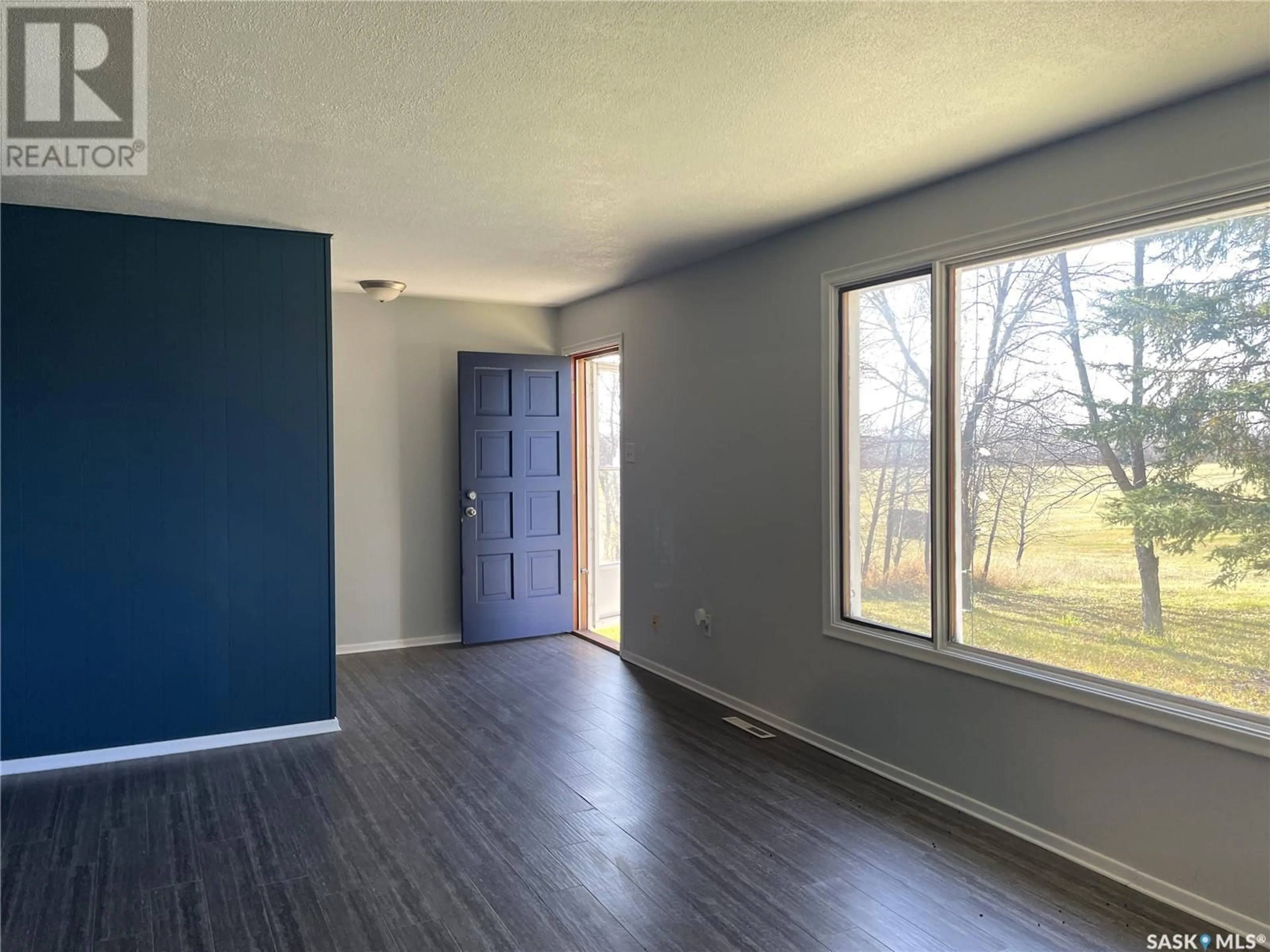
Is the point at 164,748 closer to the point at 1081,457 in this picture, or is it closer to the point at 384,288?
the point at 384,288

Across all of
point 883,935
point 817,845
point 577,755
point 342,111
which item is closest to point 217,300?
point 342,111

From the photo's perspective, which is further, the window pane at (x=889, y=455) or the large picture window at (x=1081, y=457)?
the window pane at (x=889, y=455)

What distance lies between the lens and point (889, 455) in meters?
3.66

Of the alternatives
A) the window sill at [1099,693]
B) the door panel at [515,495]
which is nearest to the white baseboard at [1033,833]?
the window sill at [1099,693]

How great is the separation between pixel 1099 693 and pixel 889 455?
1.26 m

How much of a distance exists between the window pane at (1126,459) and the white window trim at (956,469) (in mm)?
47

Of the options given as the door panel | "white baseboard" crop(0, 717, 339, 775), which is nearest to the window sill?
"white baseboard" crop(0, 717, 339, 775)

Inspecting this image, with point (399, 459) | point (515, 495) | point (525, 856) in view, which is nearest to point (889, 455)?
point (525, 856)

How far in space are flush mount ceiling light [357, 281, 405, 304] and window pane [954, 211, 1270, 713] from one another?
11.6 ft

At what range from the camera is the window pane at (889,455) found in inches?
138

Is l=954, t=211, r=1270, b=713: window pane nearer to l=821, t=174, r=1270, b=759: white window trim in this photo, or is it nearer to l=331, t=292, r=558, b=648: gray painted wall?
l=821, t=174, r=1270, b=759: white window trim

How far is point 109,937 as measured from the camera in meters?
2.42

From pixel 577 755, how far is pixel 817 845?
125 centimetres

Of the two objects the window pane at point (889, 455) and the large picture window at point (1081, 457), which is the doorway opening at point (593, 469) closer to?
the window pane at point (889, 455)
